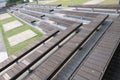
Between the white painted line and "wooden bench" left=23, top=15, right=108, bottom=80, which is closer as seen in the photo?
"wooden bench" left=23, top=15, right=108, bottom=80

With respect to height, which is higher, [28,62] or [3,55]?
[28,62]

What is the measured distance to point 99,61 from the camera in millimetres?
7801

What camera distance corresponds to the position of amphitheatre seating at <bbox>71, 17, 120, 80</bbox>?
7.04 meters

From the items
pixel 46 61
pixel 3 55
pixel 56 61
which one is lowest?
pixel 3 55

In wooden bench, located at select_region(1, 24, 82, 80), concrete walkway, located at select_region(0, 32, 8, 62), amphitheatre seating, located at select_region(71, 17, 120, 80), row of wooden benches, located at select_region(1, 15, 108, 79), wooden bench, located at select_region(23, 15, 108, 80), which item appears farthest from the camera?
concrete walkway, located at select_region(0, 32, 8, 62)

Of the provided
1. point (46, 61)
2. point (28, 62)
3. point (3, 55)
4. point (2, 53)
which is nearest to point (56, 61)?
point (46, 61)

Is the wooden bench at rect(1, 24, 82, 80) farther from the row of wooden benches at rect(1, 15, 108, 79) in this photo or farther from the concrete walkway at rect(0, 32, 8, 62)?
the concrete walkway at rect(0, 32, 8, 62)

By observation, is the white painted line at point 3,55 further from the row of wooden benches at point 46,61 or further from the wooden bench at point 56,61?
the wooden bench at point 56,61

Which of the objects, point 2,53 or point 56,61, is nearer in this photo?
point 56,61

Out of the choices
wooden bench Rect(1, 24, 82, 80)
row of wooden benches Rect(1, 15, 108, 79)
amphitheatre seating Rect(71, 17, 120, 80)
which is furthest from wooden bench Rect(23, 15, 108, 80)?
amphitheatre seating Rect(71, 17, 120, 80)

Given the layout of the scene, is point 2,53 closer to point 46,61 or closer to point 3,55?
point 3,55

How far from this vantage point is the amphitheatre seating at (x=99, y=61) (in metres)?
7.04

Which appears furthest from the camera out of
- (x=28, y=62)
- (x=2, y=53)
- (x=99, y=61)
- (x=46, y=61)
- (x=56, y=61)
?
(x=2, y=53)

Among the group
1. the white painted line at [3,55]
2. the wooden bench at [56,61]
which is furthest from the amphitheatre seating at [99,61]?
the white painted line at [3,55]
